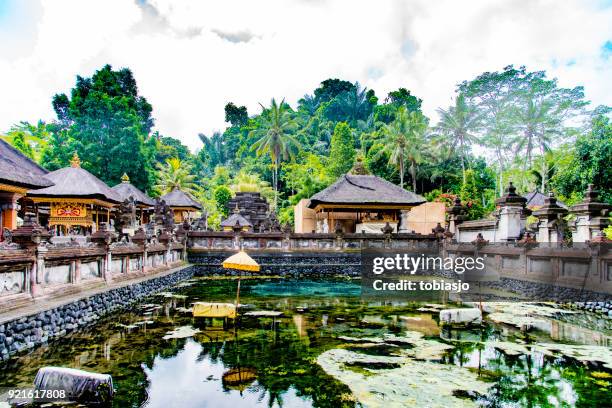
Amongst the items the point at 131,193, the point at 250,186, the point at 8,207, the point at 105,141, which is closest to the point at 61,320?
the point at 8,207

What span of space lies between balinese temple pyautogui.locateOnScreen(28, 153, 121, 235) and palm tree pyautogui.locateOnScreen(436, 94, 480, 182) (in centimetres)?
3523

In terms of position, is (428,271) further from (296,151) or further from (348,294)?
(296,151)

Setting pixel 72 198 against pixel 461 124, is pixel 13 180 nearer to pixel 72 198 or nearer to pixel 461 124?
pixel 72 198

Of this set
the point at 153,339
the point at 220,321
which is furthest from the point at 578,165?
the point at 153,339

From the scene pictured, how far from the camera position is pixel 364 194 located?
29453mm

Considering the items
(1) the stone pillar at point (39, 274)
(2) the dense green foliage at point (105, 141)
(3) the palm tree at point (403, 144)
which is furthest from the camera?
(3) the palm tree at point (403, 144)

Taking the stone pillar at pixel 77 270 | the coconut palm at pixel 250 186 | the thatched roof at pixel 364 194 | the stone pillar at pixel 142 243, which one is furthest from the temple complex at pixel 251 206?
the stone pillar at pixel 77 270

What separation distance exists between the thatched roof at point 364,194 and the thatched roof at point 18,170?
16.5m

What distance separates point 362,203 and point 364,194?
914 mm

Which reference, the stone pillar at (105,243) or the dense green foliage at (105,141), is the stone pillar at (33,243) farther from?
the dense green foliage at (105,141)

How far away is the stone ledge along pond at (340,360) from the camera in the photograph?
614cm

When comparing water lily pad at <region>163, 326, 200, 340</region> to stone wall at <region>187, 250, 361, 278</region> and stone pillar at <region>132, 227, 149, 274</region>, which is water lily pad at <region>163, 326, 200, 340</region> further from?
stone wall at <region>187, 250, 361, 278</region>

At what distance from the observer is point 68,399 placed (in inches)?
218

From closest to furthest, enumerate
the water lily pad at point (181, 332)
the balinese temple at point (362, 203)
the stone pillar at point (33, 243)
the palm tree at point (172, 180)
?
the stone pillar at point (33, 243), the water lily pad at point (181, 332), the balinese temple at point (362, 203), the palm tree at point (172, 180)
